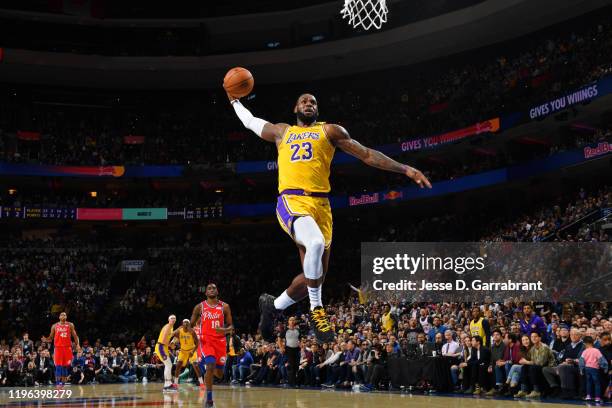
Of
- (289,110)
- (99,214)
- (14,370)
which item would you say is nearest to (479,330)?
(14,370)

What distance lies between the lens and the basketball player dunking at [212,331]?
12.7m

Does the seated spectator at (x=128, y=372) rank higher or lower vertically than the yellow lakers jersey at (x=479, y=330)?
lower

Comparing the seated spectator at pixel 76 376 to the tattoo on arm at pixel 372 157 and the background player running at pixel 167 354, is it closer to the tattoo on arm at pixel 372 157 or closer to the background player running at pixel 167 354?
the background player running at pixel 167 354

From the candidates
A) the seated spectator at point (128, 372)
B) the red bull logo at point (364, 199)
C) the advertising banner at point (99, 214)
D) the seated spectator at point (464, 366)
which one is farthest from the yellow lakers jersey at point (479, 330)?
the advertising banner at point (99, 214)

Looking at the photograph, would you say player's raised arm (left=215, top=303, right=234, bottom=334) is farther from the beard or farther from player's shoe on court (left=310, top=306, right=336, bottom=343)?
the beard

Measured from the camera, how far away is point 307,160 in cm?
659

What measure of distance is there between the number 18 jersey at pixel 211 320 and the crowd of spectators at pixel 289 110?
62.8ft

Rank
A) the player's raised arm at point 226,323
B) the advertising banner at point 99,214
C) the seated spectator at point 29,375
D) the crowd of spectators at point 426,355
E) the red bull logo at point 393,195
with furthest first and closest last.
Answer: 1. the advertising banner at point 99,214
2. the red bull logo at point 393,195
3. the seated spectator at point 29,375
4. the crowd of spectators at point 426,355
5. the player's raised arm at point 226,323

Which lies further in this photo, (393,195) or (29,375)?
Answer: (393,195)

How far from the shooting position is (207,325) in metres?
12.8

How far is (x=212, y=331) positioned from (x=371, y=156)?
723 centimetres

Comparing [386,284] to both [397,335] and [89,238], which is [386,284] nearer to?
[397,335]

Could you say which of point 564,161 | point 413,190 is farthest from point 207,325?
point 413,190

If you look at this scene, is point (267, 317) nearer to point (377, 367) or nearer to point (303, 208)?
point (303, 208)
